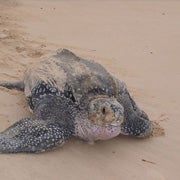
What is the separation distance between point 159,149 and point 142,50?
2031 millimetres

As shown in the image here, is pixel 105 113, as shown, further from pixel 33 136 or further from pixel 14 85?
pixel 14 85

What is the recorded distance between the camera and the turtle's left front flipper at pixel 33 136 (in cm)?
237

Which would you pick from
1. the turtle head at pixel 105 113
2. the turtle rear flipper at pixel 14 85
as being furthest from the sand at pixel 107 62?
the turtle head at pixel 105 113

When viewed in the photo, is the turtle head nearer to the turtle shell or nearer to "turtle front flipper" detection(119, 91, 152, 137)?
the turtle shell

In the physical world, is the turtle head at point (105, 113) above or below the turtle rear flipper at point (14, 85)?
above

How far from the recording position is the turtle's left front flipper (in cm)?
237

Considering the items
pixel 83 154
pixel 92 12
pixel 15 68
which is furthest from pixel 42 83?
pixel 92 12

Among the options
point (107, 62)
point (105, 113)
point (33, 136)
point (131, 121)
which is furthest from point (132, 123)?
point (107, 62)

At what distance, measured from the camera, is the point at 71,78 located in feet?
8.71

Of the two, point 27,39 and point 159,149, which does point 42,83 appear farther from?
point 27,39

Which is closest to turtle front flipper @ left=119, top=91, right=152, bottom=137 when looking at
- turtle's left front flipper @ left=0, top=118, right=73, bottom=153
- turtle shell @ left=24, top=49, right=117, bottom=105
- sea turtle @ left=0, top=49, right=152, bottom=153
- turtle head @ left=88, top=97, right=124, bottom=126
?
sea turtle @ left=0, top=49, right=152, bottom=153

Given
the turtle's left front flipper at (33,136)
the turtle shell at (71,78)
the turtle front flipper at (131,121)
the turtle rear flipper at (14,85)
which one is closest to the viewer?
the turtle's left front flipper at (33,136)

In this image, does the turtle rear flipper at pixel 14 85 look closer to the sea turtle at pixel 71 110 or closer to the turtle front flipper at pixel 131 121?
the sea turtle at pixel 71 110

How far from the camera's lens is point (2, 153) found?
2330 millimetres
